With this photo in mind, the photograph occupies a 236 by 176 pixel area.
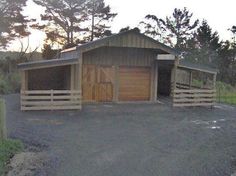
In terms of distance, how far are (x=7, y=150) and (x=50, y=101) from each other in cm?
737

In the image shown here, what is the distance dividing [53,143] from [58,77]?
11776 millimetres

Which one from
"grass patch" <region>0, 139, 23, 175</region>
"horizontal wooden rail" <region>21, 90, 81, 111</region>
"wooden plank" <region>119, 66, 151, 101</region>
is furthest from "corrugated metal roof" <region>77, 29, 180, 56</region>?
"grass patch" <region>0, 139, 23, 175</region>

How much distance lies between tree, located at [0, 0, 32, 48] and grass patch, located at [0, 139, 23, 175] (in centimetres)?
2855

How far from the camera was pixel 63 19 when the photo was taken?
39625 mm

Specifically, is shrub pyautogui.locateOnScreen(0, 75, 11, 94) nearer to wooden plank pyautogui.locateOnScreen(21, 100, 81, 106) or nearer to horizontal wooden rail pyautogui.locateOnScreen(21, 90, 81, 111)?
horizontal wooden rail pyautogui.locateOnScreen(21, 90, 81, 111)

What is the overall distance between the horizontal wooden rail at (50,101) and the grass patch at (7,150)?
20.8ft

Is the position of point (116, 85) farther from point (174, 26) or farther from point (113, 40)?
point (174, 26)

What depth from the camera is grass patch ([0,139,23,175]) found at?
6926 millimetres

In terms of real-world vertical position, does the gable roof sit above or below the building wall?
above

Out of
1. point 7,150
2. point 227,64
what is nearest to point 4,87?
point 7,150

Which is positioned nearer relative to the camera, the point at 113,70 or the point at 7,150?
the point at 7,150

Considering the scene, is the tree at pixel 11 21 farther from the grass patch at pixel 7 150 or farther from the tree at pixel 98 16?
the grass patch at pixel 7 150

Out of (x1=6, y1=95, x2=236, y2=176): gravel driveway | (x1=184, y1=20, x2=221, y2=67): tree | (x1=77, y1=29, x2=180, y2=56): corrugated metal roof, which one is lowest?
(x1=6, y1=95, x2=236, y2=176): gravel driveway

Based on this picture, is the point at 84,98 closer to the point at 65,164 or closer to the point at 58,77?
the point at 58,77
